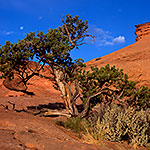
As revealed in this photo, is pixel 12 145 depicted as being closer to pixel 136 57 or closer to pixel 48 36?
pixel 48 36

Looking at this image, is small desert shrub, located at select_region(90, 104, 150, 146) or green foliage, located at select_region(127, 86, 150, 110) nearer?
small desert shrub, located at select_region(90, 104, 150, 146)

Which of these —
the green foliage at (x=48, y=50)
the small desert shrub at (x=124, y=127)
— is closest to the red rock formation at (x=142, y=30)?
the green foliage at (x=48, y=50)

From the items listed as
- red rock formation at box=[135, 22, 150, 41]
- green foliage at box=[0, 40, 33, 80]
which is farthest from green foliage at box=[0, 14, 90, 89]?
red rock formation at box=[135, 22, 150, 41]

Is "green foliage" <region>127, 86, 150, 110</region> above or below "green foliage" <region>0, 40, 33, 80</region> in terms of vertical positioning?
below

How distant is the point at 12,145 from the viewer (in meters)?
3.95

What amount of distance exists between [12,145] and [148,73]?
2544cm

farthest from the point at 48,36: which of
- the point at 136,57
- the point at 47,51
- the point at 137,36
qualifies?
the point at 137,36

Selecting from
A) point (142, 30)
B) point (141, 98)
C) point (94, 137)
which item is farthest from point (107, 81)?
point (142, 30)

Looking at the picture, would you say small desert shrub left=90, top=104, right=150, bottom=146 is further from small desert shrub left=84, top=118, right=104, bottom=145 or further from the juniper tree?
the juniper tree

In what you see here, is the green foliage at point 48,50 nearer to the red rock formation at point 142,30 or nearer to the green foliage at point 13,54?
the green foliage at point 13,54

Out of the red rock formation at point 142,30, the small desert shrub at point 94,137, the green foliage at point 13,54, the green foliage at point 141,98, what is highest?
the red rock formation at point 142,30

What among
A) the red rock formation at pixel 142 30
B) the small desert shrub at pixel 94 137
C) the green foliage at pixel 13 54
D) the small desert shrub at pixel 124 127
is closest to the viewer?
the small desert shrub at pixel 94 137

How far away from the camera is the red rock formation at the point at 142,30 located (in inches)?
2474

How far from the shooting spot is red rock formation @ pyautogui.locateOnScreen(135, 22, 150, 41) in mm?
62844
